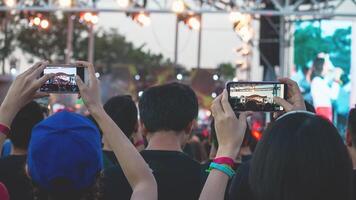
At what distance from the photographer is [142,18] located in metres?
16.7

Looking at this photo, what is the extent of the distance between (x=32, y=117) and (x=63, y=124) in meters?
1.83

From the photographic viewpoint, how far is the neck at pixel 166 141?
3.08 m

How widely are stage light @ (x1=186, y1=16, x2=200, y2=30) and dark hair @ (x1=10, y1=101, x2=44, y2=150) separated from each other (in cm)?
1411

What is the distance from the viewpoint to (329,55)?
49.6ft

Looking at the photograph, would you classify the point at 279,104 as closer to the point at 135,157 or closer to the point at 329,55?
the point at 135,157

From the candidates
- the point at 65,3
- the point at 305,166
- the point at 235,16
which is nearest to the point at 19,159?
the point at 305,166

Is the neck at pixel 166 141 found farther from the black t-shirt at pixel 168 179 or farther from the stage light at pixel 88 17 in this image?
the stage light at pixel 88 17

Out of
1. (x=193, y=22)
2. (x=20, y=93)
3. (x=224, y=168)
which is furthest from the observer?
(x=193, y=22)

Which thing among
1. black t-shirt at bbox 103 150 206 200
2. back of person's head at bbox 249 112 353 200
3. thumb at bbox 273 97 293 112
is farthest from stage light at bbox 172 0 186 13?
back of person's head at bbox 249 112 353 200

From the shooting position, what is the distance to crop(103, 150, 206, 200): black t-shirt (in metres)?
2.92

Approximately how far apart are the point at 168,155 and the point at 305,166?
1.26 m

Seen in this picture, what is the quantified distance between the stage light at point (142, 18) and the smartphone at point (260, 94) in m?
13.2

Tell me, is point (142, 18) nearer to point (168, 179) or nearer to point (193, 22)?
point (193, 22)

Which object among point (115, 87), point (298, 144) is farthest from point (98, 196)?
point (115, 87)
